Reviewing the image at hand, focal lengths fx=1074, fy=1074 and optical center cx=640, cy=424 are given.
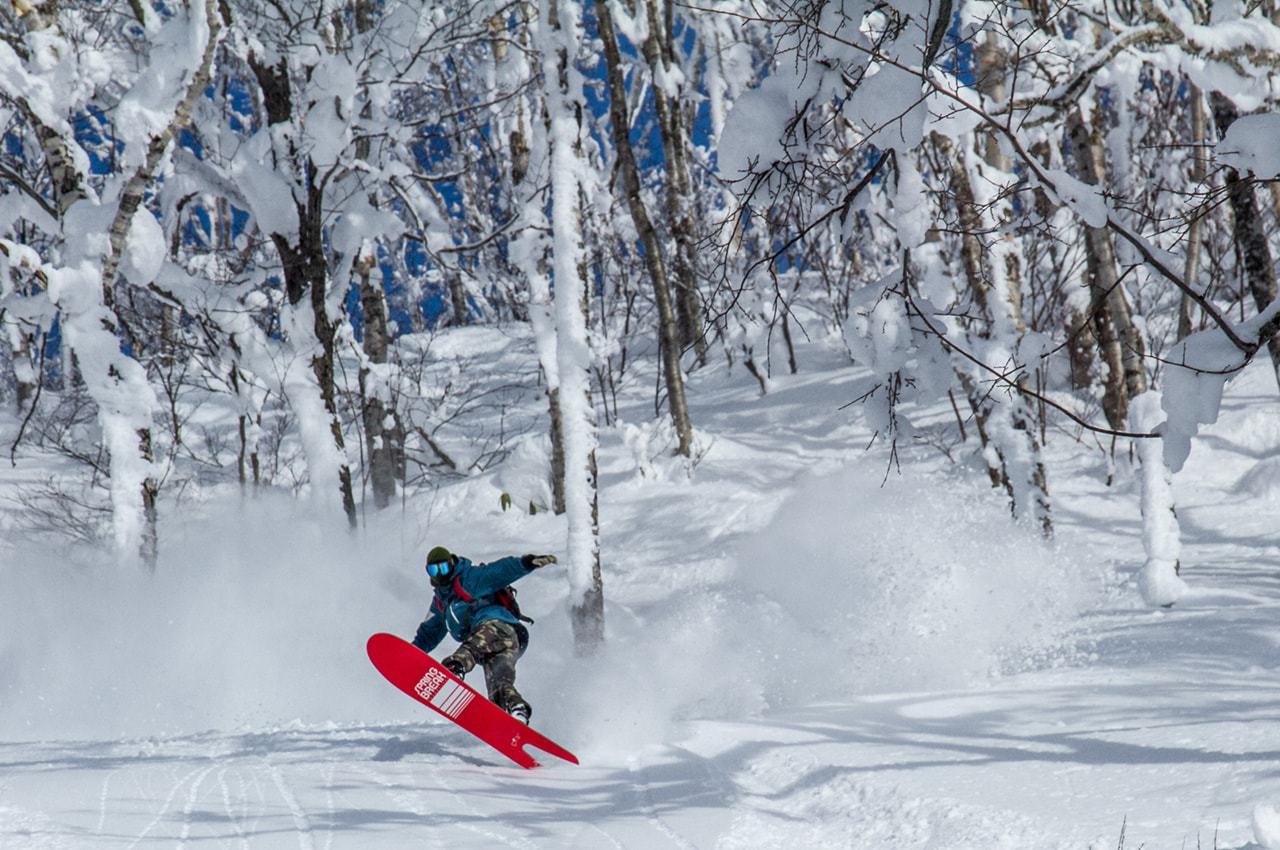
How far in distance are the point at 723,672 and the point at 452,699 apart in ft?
9.62

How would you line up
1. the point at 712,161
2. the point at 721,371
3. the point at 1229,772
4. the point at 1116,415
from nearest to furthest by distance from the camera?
the point at 1229,772 → the point at 1116,415 → the point at 721,371 → the point at 712,161

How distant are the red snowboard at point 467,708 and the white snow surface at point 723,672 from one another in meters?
0.20

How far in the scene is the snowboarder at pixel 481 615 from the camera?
7.27 meters

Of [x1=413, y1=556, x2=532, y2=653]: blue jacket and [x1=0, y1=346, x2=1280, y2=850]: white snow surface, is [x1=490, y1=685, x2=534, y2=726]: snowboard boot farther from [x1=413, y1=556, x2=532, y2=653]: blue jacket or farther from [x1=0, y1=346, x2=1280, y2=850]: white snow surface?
[x1=413, y1=556, x2=532, y2=653]: blue jacket

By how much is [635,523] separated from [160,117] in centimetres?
816

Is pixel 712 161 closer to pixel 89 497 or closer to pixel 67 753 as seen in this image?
pixel 89 497

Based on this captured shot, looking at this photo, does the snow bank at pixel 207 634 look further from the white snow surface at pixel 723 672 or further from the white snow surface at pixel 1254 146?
the white snow surface at pixel 1254 146

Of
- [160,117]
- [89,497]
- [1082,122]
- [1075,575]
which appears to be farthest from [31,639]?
[1082,122]

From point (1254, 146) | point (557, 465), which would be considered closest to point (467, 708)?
point (1254, 146)

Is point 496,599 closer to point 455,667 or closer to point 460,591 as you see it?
point 460,591

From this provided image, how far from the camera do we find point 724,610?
37.7 ft

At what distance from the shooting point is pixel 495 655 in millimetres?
7344

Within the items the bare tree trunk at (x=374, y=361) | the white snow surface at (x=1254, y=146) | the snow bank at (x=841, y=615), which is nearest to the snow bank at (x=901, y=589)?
the snow bank at (x=841, y=615)

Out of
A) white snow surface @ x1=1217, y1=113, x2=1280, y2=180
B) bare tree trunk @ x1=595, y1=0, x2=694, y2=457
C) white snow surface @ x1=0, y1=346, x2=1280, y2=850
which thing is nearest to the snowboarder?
white snow surface @ x1=0, y1=346, x2=1280, y2=850
